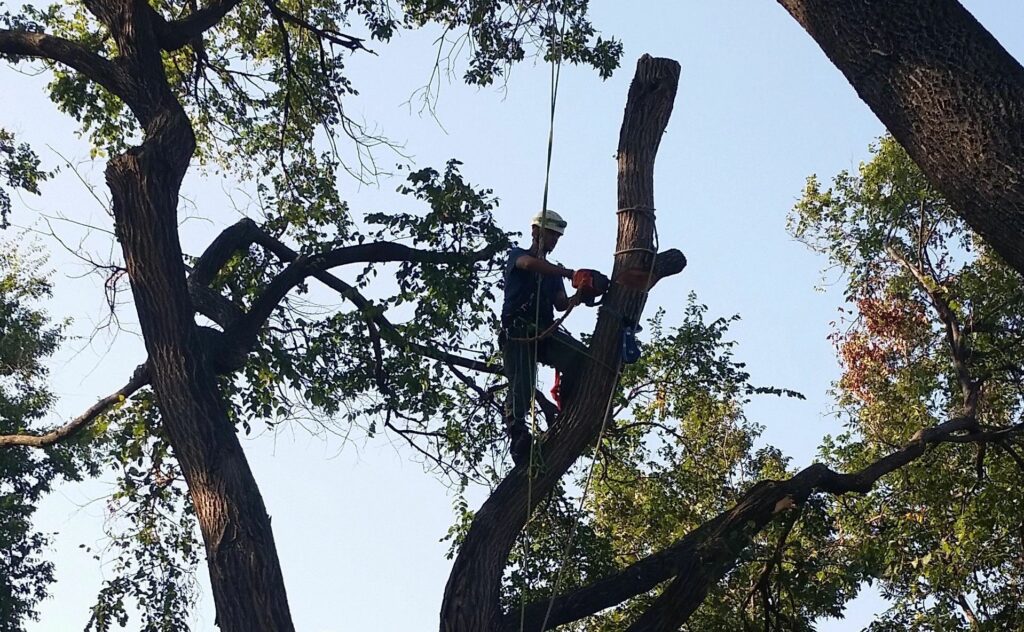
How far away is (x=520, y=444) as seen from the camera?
230 inches

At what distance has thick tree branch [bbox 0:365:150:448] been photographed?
675cm

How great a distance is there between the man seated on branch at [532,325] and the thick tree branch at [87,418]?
2017 millimetres

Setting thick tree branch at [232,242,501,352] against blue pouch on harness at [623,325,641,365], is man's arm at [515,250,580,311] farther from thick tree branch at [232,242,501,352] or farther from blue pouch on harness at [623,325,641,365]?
thick tree branch at [232,242,501,352]

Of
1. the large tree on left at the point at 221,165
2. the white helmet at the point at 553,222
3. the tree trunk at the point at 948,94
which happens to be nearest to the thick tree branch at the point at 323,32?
the large tree on left at the point at 221,165

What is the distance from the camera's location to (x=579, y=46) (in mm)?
8906

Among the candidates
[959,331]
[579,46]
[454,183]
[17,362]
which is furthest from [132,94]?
[17,362]

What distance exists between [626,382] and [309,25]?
368 cm

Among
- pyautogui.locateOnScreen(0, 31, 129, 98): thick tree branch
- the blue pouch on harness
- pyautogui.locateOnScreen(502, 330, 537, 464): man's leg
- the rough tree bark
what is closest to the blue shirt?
pyautogui.locateOnScreen(502, 330, 537, 464): man's leg

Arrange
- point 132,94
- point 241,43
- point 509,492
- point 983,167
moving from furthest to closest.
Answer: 1. point 241,43
2. point 132,94
3. point 509,492
4. point 983,167

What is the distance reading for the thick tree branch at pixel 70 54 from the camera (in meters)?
7.01

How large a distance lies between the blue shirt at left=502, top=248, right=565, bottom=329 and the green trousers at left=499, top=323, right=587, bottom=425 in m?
0.07

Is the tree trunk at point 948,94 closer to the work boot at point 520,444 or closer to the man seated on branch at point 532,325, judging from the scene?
the man seated on branch at point 532,325

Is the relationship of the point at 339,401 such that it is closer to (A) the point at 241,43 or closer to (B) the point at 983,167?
(A) the point at 241,43

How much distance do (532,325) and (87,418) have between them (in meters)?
2.79
